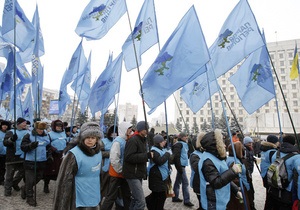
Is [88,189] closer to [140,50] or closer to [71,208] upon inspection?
[71,208]

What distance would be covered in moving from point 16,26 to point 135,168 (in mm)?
6125

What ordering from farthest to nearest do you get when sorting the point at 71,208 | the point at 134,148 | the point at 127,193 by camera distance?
the point at 127,193, the point at 134,148, the point at 71,208

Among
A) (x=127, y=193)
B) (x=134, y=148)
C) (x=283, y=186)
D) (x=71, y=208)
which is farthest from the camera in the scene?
(x=127, y=193)

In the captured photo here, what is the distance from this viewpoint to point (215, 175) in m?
2.99

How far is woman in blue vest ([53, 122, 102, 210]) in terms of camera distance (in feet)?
9.28

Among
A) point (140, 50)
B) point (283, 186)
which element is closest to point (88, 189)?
point (283, 186)

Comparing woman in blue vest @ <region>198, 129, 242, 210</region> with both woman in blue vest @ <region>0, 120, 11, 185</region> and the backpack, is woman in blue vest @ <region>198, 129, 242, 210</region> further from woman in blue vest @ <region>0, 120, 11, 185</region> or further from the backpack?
woman in blue vest @ <region>0, 120, 11, 185</region>

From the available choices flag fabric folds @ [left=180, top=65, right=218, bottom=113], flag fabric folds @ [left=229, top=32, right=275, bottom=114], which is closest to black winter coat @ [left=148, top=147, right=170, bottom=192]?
flag fabric folds @ [left=229, top=32, right=275, bottom=114]

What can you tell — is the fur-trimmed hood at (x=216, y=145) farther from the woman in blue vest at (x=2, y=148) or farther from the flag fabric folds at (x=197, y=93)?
the woman in blue vest at (x=2, y=148)

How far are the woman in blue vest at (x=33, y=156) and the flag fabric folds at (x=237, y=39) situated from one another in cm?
446

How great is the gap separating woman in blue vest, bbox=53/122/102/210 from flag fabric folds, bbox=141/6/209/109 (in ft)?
5.02

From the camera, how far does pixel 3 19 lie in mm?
6750

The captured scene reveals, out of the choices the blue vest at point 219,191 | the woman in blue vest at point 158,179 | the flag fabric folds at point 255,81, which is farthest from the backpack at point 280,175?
the woman in blue vest at point 158,179

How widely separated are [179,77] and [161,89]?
1.35 ft
